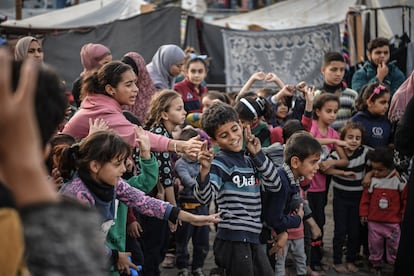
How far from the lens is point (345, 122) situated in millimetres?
6719

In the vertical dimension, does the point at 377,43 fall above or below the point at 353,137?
above

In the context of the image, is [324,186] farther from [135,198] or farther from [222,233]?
[135,198]

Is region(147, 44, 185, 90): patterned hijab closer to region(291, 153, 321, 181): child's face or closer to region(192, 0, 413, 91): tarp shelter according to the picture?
region(291, 153, 321, 181): child's face

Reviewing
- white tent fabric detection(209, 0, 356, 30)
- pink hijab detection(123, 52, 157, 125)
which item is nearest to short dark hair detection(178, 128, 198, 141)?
pink hijab detection(123, 52, 157, 125)

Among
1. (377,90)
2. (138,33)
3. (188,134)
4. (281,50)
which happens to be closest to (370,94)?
(377,90)

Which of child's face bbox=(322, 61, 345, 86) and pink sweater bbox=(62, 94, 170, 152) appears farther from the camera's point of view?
child's face bbox=(322, 61, 345, 86)

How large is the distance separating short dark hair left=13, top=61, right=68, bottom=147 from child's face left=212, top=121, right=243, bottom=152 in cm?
235

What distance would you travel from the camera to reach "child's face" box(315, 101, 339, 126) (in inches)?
244

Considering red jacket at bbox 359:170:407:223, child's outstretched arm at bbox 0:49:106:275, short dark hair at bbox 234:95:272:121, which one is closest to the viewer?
child's outstretched arm at bbox 0:49:106:275

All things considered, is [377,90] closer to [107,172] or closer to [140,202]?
[140,202]

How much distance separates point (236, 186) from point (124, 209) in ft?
2.39

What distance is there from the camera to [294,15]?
37.2ft

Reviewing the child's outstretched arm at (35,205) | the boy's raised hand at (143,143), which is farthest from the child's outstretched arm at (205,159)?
the child's outstretched arm at (35,205)

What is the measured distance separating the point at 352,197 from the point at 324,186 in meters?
0.30
